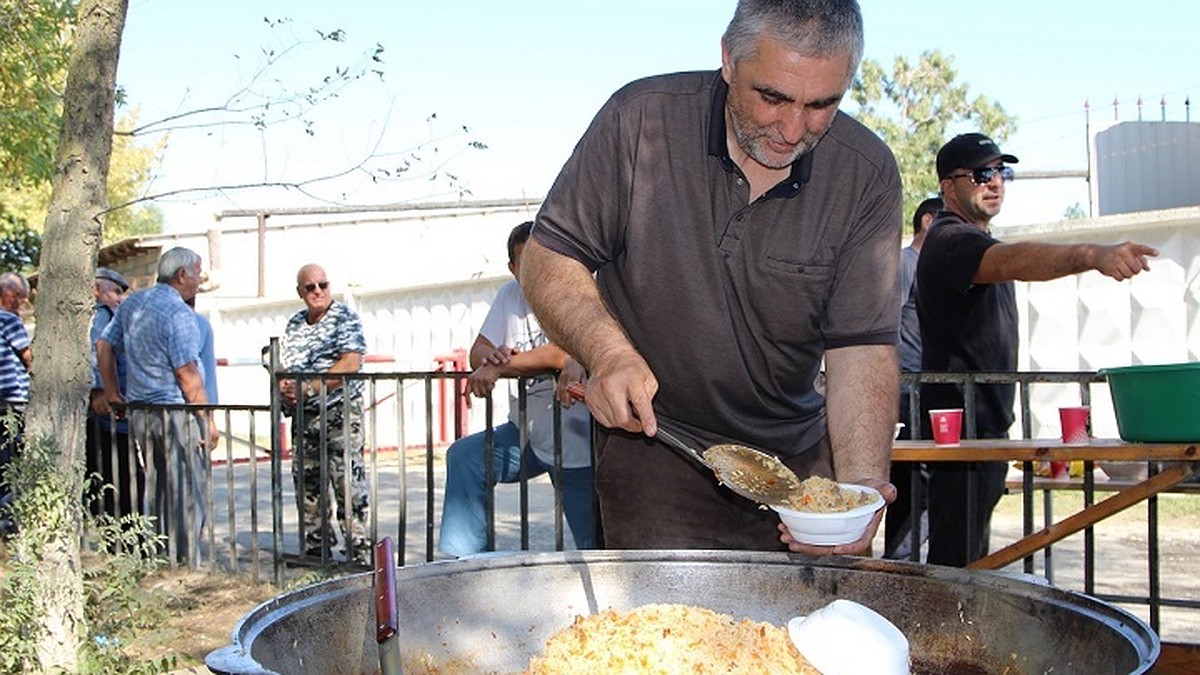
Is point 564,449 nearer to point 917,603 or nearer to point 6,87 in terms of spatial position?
point 917,603

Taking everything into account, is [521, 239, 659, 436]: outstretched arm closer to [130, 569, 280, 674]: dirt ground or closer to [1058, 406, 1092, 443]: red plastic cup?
[1058, 406, 1092, 443]: red plastic cup

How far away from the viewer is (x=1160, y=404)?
4.49m

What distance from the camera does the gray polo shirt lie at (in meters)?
2.59

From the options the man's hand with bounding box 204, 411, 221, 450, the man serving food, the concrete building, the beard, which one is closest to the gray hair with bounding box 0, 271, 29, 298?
the man's hand with bounding box 204, 411, 221, 450

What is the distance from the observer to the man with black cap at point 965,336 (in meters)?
5.48

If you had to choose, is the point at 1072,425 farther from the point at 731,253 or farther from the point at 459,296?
the point at 459,296

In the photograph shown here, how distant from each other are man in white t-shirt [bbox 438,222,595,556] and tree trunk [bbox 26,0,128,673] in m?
1.77

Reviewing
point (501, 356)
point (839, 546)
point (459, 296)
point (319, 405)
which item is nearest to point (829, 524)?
point (839, 546)

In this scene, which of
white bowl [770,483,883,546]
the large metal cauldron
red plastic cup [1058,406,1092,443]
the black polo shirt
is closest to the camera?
the large metal cauldron

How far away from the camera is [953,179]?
5.67 metres

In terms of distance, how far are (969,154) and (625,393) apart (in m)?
3.91

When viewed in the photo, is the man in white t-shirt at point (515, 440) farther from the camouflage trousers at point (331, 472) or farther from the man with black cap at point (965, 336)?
the man with black cap at point (965, 336)

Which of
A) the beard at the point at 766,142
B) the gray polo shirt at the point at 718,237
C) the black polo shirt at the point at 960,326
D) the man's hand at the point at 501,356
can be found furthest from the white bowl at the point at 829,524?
the man's hand at the point at 501,356

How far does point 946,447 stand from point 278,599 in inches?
135
